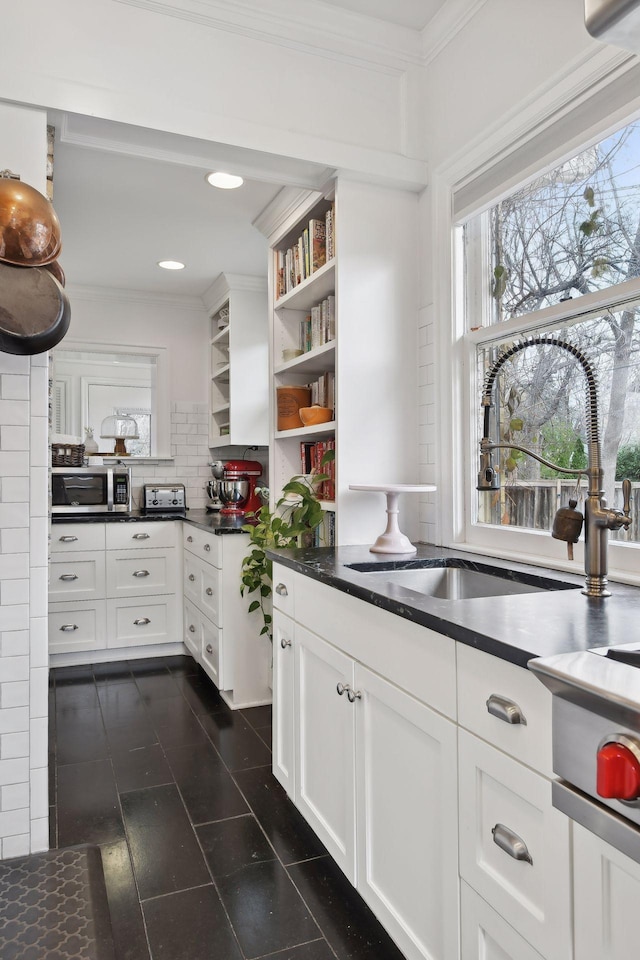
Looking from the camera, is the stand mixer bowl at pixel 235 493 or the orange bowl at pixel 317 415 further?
the stand mixer bowl at pixel 235 493

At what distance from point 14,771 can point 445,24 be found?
2923 millimetres

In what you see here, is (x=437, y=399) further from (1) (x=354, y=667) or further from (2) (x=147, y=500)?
(2) (x=147, y=500)

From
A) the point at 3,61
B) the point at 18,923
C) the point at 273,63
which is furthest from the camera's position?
the point at 273,63

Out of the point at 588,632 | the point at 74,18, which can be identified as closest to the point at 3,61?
the point at 74,18

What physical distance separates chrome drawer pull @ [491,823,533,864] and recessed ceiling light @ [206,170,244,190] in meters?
2.77

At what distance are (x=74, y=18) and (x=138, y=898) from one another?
8.69 feet

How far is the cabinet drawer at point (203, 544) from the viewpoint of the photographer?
3.31m

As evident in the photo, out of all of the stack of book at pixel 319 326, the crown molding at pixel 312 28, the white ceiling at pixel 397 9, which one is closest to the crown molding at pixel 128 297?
the stack of book at pixel 319 326

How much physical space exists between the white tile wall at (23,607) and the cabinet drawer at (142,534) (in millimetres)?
2042

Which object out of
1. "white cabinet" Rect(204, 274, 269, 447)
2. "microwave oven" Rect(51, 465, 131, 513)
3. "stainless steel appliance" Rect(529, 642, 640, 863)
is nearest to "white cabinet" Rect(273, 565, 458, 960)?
"stainless steel appliance" Rect(529, 642, 640, 863)

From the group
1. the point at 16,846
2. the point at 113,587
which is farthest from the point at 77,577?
the point at 16,846

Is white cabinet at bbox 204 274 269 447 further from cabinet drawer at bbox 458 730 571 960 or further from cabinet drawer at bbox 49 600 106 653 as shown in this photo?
cabinet drawer at bbox 458 730 571 960

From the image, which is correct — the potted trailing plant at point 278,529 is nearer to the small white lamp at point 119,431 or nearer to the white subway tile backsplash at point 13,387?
the white subway tile backsplash at point 13,387

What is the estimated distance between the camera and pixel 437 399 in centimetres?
244
